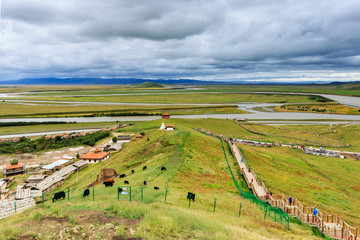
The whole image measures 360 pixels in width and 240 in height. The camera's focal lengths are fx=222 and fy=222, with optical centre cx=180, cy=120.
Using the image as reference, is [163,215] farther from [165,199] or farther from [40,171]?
[40,171]

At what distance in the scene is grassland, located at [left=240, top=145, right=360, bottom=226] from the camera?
27055 millimetres

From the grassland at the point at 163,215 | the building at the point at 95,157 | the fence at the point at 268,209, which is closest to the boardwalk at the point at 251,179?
the fence at the point at 268,209

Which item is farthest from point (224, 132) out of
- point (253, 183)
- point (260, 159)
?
point (253, 183)

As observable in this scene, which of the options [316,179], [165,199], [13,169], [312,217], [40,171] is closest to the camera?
[165,199]

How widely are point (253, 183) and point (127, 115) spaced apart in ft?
335

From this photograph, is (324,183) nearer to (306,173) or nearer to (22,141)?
(306,173)

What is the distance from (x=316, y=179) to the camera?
36.7 m

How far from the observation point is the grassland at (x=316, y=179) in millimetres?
27055

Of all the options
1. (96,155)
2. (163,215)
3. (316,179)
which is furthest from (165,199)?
(96,155)

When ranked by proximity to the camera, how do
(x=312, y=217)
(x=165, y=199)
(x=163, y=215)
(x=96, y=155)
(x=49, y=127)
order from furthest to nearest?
(x=49, y=127), (x=96, y=155), (x=312, y=217), (x=165, y=199), (x=163, y=215)

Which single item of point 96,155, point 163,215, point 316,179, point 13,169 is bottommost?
point 13,169

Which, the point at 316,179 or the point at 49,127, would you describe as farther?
the point at 49,127

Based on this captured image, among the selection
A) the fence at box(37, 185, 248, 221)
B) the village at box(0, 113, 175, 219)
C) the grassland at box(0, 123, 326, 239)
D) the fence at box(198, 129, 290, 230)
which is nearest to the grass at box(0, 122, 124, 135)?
the village at box(0, 113, 175, 219)

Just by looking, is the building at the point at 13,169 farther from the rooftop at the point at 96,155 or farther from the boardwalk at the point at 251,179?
the boardwalk at the point at 251,179
